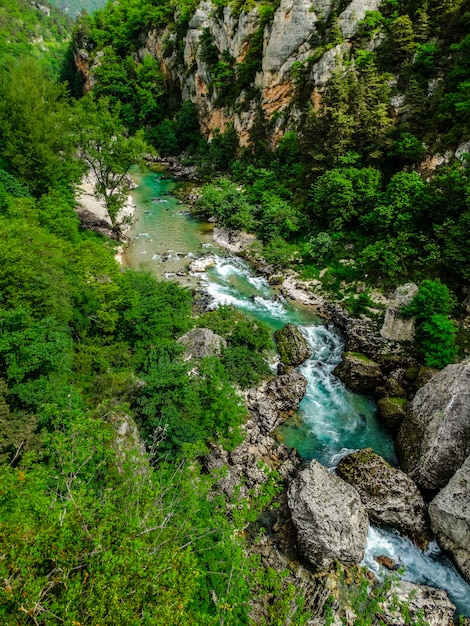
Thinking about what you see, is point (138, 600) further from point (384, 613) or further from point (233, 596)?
point (384, 613)

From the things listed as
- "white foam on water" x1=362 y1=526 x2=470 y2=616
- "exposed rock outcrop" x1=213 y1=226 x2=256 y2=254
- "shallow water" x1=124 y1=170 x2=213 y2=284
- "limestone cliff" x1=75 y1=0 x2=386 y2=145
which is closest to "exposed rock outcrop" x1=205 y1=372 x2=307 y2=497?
"white foam on water" x1=362 y1=526 x2=470 y2=616

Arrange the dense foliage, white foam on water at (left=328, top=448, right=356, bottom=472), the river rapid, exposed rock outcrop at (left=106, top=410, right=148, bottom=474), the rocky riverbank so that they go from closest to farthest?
the dense foliage < exposed rock outcrop at (left=106, top=410, right=148, bottom=474) < the river rapid < white foam on water at (left=328, top=448, right=356, bottom=472) < the rocky riverbank

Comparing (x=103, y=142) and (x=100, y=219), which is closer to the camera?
(x=103, y=142)

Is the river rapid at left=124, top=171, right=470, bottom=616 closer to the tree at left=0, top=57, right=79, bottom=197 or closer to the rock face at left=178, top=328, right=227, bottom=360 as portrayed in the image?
the rock face at left=178, top=328, right=227, bottom=360

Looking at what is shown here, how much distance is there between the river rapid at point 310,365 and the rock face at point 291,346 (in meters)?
0.54

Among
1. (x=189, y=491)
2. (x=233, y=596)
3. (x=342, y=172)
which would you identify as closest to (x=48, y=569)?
(x=189, y=491)

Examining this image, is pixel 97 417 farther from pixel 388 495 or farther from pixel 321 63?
pixel 321 63

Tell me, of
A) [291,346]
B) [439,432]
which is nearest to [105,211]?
[291,346]

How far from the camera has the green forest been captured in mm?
5801

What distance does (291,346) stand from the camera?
21828 mm

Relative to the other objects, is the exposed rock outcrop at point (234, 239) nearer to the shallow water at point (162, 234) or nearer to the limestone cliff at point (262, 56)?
the shallow water at point (162, 234)

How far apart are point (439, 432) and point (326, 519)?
608 centimetres

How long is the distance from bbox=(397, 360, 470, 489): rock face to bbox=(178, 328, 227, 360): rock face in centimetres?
984

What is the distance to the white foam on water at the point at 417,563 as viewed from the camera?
12.1 meters
